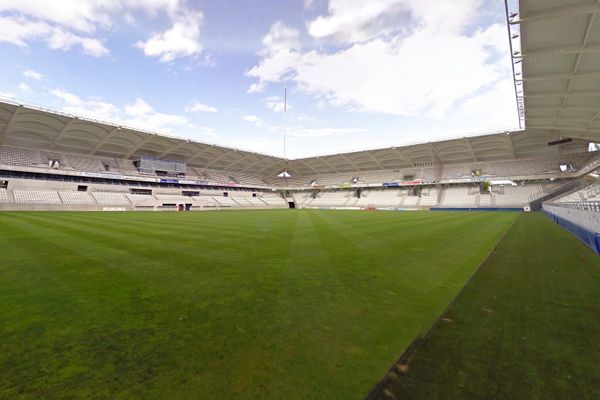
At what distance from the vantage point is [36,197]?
114ft

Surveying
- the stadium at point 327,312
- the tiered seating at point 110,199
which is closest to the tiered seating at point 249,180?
the tiered seating at point 110,199

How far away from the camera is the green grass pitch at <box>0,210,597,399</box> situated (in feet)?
6.93

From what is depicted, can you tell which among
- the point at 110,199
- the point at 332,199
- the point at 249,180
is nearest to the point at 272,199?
the point at 249,180

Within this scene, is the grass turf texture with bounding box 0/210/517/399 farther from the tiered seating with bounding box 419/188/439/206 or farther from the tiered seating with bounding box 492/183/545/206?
the tiered seating with bounding box 419/188/439/206

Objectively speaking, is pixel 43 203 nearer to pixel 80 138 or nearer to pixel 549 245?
pixel 80 138

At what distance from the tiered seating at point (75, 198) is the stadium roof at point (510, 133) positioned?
294 inches

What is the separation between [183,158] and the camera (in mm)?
53062

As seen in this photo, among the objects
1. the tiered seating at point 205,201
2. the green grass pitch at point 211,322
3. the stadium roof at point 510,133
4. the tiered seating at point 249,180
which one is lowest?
the green grass pitch at point 211,322

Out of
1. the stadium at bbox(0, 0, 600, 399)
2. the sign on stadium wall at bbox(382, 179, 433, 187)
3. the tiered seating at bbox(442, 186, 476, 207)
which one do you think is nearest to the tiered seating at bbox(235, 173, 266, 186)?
the sign on stadium wall at bbox(382, 179, 433, 187)

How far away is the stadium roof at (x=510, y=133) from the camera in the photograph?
10.3 metres

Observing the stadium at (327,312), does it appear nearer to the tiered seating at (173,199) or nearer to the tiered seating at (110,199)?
the tiered seating at (110,199)

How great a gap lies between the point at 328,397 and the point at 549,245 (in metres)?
11.3

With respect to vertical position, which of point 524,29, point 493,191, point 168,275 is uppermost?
point 524,29

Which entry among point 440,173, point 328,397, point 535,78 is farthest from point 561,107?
point 440,173
